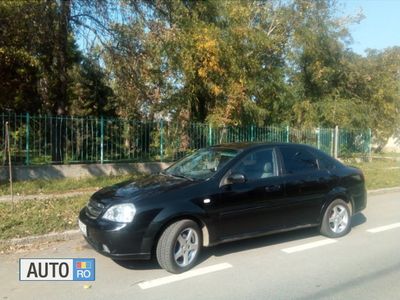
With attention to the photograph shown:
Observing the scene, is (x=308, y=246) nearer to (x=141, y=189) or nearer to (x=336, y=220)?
(x=336, y=220)

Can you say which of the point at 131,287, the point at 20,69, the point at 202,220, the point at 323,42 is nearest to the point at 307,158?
the point at 202,220

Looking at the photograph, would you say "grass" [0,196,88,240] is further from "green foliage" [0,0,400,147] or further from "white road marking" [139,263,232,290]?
"green foliage" [0,0,400,147]

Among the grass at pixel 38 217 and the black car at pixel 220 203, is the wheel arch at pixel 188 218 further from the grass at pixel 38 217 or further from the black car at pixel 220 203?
the grass at pixel 38 217

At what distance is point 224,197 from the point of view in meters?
5.67

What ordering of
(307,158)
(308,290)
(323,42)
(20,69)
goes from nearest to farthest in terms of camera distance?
(308,290)
(307,158)
(20,69)
(323,42)

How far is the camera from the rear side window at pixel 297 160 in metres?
6.57

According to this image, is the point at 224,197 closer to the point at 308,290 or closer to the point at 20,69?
the point at 308,290

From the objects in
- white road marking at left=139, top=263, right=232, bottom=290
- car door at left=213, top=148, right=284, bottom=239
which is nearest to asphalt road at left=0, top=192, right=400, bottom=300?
white road marking at left=139, top=263, right=232, bottom=290

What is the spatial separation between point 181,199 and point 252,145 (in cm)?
172

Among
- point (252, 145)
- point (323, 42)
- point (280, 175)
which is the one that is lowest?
point (280, 175)

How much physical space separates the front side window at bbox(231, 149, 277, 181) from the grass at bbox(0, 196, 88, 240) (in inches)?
121

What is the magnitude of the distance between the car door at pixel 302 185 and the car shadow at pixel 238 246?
444 millimetres

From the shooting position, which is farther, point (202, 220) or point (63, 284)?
point (202, 220)

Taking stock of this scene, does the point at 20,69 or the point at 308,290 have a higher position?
the point at 20,69
